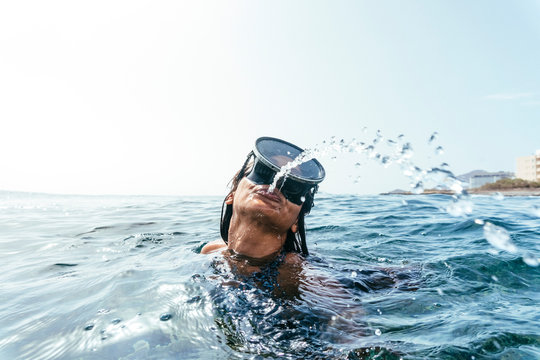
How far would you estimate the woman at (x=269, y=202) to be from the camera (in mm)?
3199

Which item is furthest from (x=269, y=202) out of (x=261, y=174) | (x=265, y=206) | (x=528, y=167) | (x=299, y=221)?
(x=528, y=167)

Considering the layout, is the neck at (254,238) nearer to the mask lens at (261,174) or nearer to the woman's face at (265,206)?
the woman's face at (265,206)

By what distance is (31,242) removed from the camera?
5891mm

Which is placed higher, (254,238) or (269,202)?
(269,202)

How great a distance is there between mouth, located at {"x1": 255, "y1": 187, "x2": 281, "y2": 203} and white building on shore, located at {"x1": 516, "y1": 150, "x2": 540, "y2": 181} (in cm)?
5453

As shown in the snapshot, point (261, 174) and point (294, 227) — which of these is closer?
point (261, 174)

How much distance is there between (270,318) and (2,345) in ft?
5.82

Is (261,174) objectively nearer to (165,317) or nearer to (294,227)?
(294,227)

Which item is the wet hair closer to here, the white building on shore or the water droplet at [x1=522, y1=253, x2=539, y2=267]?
the water droplet at [x1=522, y1=253, x2=539, y2=267]

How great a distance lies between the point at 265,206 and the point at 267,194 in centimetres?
12

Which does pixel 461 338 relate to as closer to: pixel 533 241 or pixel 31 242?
pixel 533 241

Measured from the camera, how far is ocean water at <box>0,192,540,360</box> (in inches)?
83.0

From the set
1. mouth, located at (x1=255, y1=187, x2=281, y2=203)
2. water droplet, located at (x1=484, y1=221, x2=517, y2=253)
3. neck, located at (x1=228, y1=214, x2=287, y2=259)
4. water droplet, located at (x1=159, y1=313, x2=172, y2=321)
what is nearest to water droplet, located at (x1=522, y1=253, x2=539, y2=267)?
water droplet, located at (x1=484, y1=221, x2=517, y2=253)

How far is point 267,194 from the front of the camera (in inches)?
125
